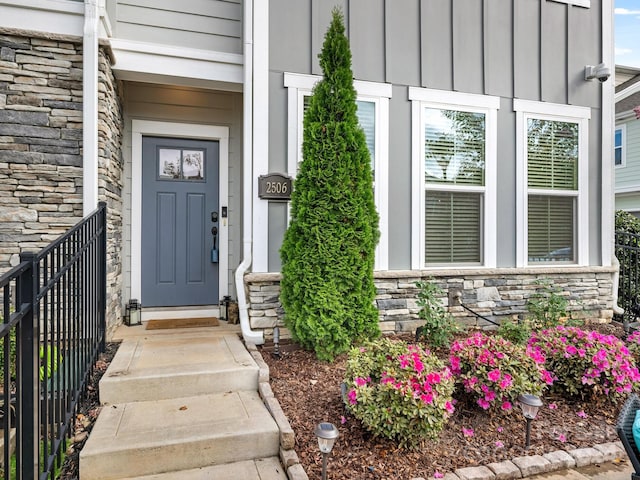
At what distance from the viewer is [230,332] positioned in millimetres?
3943

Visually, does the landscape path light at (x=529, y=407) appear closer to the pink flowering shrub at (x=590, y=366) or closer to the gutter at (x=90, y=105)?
the pink flowering shrub at (x=590, y=366)

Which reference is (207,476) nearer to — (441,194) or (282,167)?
(282,167)

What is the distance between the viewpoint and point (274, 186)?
3771 mm

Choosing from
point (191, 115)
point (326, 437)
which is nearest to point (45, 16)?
point (191, 115)

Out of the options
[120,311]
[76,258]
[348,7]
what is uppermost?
[348,7]

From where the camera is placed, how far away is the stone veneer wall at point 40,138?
10.7ft

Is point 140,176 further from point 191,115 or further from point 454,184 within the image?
point 454,184

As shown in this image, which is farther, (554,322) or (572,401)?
(554,322)

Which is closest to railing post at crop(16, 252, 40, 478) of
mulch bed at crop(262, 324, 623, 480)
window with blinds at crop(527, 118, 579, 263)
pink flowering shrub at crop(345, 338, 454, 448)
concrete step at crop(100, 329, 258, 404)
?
concrete step at crop(100, 329, 258, 404)

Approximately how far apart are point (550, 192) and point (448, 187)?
1325 millimetres

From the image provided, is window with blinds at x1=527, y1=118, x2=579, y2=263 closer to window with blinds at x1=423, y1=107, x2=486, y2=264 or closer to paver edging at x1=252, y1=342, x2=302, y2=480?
window with blinds at x1=423, y1=107, x2=486, y2=264

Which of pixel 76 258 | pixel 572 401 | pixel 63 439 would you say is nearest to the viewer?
pixel 63 439

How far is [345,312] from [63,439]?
6.46 ft

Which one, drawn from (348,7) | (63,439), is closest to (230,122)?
(348,7)
